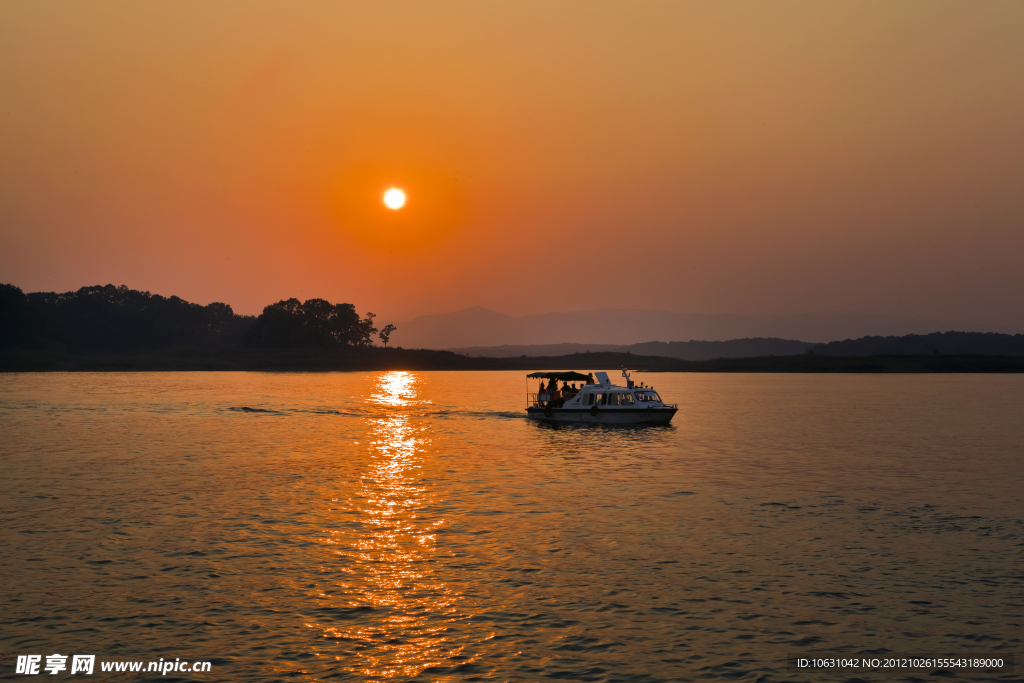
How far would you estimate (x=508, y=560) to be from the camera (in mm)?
20922

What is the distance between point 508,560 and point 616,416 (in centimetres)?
4419

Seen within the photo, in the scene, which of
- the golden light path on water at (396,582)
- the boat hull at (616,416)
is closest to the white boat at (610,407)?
the boat hull at (616,416)

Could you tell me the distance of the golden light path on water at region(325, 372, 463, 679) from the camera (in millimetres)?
14172

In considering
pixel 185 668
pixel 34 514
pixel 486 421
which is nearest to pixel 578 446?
pixel 486 421

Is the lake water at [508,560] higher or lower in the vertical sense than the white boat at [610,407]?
lower

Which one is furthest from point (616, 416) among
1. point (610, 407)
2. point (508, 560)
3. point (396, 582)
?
point (396, 582)

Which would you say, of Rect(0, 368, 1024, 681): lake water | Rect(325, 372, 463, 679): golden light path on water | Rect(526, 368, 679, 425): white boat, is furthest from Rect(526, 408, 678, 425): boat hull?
Rect(325, 372, 463, 679): golden light path on water

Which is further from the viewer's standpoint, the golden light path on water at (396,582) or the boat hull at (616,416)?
the boat hull at (616,416)

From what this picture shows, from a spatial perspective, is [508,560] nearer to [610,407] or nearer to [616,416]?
[610,407]

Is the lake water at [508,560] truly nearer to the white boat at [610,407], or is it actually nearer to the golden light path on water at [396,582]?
the golden light path on water at [396,582]

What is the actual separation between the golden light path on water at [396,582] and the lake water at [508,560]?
0.08 m

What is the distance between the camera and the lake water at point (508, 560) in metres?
14.6

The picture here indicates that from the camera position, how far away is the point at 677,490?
33500mm

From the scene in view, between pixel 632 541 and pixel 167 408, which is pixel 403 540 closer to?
pixel 632 541
